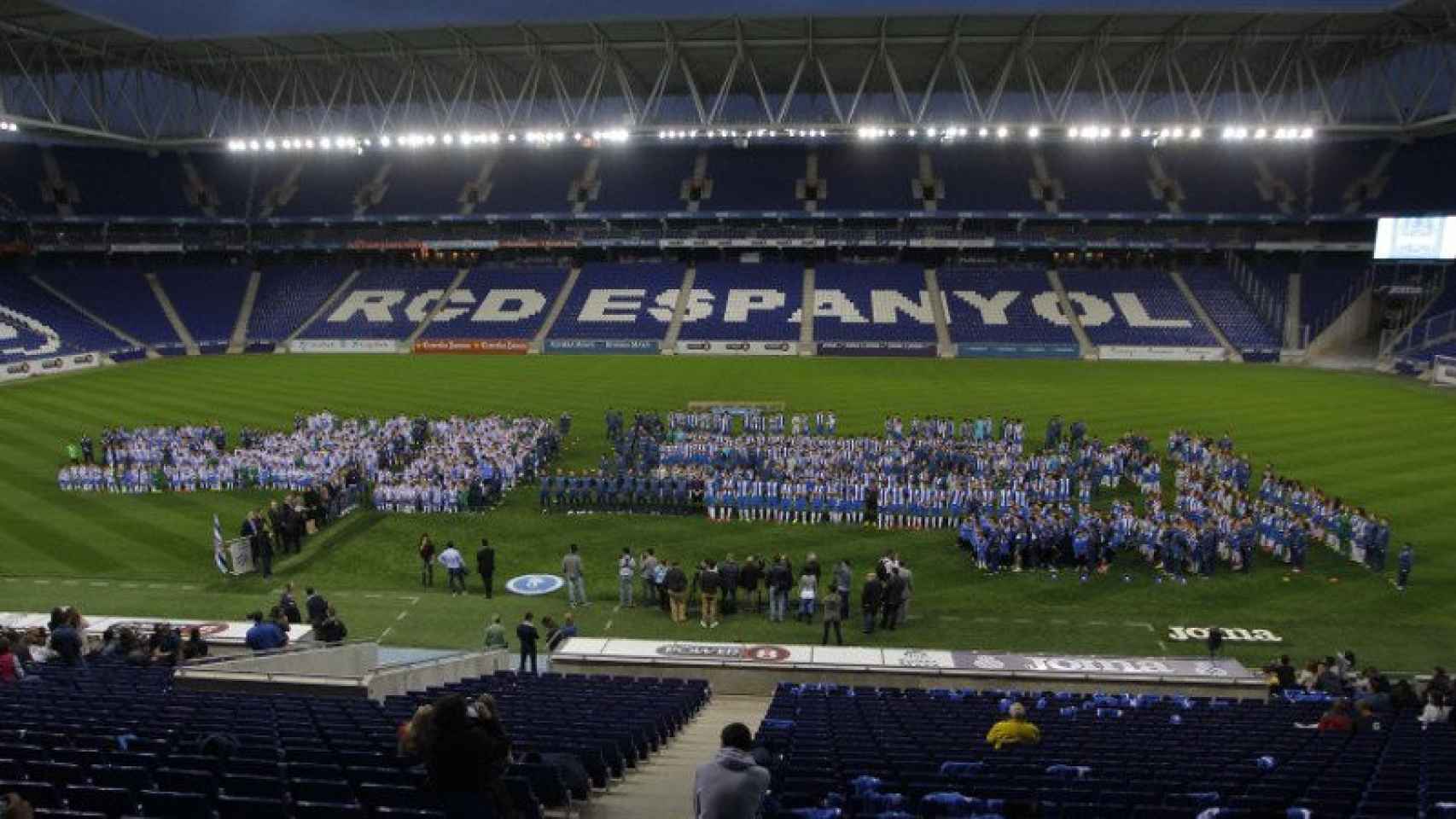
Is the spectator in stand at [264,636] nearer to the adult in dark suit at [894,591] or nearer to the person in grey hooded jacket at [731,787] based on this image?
the adult in dark suit at [894,591]

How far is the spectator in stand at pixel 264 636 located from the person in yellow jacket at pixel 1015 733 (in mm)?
10237

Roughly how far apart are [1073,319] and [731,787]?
58775mm

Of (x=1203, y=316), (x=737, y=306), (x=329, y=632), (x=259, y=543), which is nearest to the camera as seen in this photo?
(x=329, y=632)

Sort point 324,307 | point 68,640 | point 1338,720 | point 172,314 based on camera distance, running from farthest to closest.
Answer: point 324,307, point 172,314, point 68,640, point 1338,720

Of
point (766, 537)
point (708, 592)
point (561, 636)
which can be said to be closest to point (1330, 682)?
point (708, 592)

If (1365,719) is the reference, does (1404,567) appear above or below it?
above

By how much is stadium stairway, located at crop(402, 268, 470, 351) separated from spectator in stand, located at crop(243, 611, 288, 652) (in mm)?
48163

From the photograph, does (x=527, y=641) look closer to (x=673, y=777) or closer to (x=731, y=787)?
(x=673, y=777)

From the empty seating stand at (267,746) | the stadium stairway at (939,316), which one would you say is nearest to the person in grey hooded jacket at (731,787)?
the empty seating stand at (267,746)

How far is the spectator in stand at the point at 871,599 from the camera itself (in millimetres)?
17219

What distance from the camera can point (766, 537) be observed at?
891 inches

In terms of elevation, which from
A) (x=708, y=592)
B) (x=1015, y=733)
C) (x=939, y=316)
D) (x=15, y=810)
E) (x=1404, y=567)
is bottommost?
(x=708, y=592)

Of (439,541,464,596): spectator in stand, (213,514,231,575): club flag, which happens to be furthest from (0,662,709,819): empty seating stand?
(213,514,231,575): club flag

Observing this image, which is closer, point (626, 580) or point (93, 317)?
point (626, 580)
